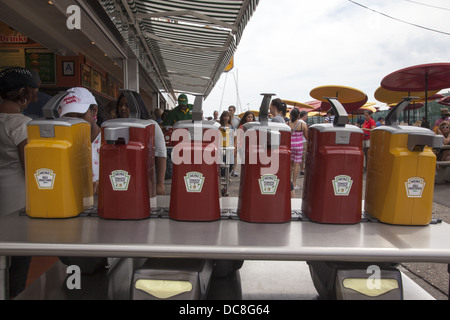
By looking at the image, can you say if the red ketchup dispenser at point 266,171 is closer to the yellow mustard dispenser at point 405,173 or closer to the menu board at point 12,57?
the yellow mustard dispenser at point 405,173

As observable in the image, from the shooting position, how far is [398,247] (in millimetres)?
1051

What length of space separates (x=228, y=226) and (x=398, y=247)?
604 mm

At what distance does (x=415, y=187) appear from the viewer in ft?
3.96

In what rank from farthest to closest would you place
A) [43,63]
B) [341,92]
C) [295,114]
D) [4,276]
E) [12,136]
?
[341,92]
[295,114]
[43,63]
[12,136]
[4,276]

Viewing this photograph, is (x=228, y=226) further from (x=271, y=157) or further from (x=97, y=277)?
(x=97, y=277)

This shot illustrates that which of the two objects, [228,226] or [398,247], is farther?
[228,226]

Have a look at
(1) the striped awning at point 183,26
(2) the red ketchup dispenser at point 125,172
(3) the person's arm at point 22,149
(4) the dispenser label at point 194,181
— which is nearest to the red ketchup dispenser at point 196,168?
(4) the dispenser label at point 194,181

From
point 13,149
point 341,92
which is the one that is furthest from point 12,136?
point 341,92

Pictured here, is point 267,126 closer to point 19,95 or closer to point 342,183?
point 342,183

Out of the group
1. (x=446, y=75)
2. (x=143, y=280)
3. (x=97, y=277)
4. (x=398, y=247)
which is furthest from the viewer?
(x=446, y=75)

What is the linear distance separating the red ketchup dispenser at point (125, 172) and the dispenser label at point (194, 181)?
0.18 metres

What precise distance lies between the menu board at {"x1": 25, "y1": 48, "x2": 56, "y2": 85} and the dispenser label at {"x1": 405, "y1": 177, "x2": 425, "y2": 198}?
4813mm

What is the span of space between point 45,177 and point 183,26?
10.4 feet
